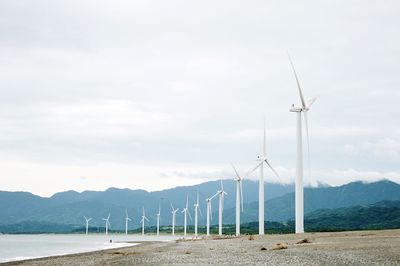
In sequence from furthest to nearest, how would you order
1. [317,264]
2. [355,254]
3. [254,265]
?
[355,254]
[254,265]
[317,264]

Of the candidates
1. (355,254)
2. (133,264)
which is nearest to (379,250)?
(355,254)

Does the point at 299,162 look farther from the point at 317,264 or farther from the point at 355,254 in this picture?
the point at 317,264

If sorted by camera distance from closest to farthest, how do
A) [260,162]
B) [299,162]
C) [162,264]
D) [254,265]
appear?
[254,265] < [162,264] < [299,162] < [260,162]

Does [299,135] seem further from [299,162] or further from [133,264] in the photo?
[133,264]

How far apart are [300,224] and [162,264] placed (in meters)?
41.8

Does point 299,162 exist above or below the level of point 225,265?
above

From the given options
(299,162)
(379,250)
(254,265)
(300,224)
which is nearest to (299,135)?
(299,162)

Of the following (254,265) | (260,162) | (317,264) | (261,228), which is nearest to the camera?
(317,264)

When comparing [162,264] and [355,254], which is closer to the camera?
[355,254]

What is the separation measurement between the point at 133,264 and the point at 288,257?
1075 cm

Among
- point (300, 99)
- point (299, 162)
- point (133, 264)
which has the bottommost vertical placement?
point (133, 264)

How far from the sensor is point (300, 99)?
77.2m

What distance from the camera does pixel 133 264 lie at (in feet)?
125

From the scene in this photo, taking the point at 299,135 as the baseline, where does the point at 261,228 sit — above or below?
below
